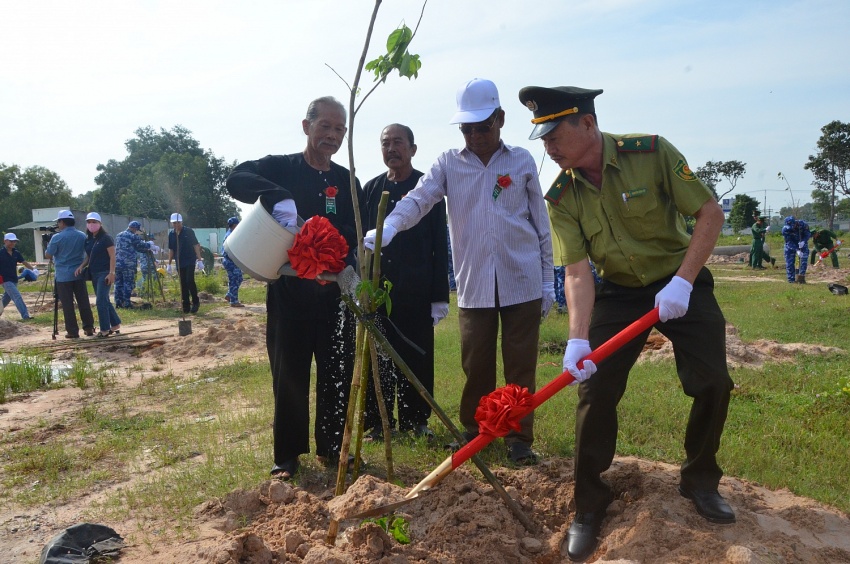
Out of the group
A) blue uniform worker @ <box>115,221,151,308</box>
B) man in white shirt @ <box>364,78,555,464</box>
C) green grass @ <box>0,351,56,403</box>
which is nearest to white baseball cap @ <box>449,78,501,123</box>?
man in white shirt @ <box>364,78,555,464</box>

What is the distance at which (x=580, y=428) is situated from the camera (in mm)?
2900

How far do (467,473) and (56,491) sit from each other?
2456 mm

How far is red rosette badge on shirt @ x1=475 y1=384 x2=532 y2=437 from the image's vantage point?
2.70 m

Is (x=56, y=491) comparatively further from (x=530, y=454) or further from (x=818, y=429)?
(x=818, y=429)

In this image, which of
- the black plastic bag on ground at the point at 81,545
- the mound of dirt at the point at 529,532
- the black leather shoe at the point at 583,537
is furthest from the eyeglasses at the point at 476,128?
the black plastic bag on ground at the point at 81,545

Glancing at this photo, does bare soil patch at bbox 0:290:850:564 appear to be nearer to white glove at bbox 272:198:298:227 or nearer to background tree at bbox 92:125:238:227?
white glove at bbox 272:198:298:227

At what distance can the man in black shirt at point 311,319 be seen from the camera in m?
Result: 3.69

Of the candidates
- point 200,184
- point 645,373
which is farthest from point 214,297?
point 200,184

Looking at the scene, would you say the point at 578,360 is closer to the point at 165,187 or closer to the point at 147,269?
the point at 147,269

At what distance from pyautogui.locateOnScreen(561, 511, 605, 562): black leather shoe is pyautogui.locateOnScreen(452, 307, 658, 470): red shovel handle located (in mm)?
575

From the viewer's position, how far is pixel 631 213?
296 centimetres

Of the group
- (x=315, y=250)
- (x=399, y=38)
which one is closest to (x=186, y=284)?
(x=315, y=250)

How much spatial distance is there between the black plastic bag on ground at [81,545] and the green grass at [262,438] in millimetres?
186

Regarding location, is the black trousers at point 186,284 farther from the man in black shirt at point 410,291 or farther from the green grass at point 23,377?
the man in black shirt at point 410,291
